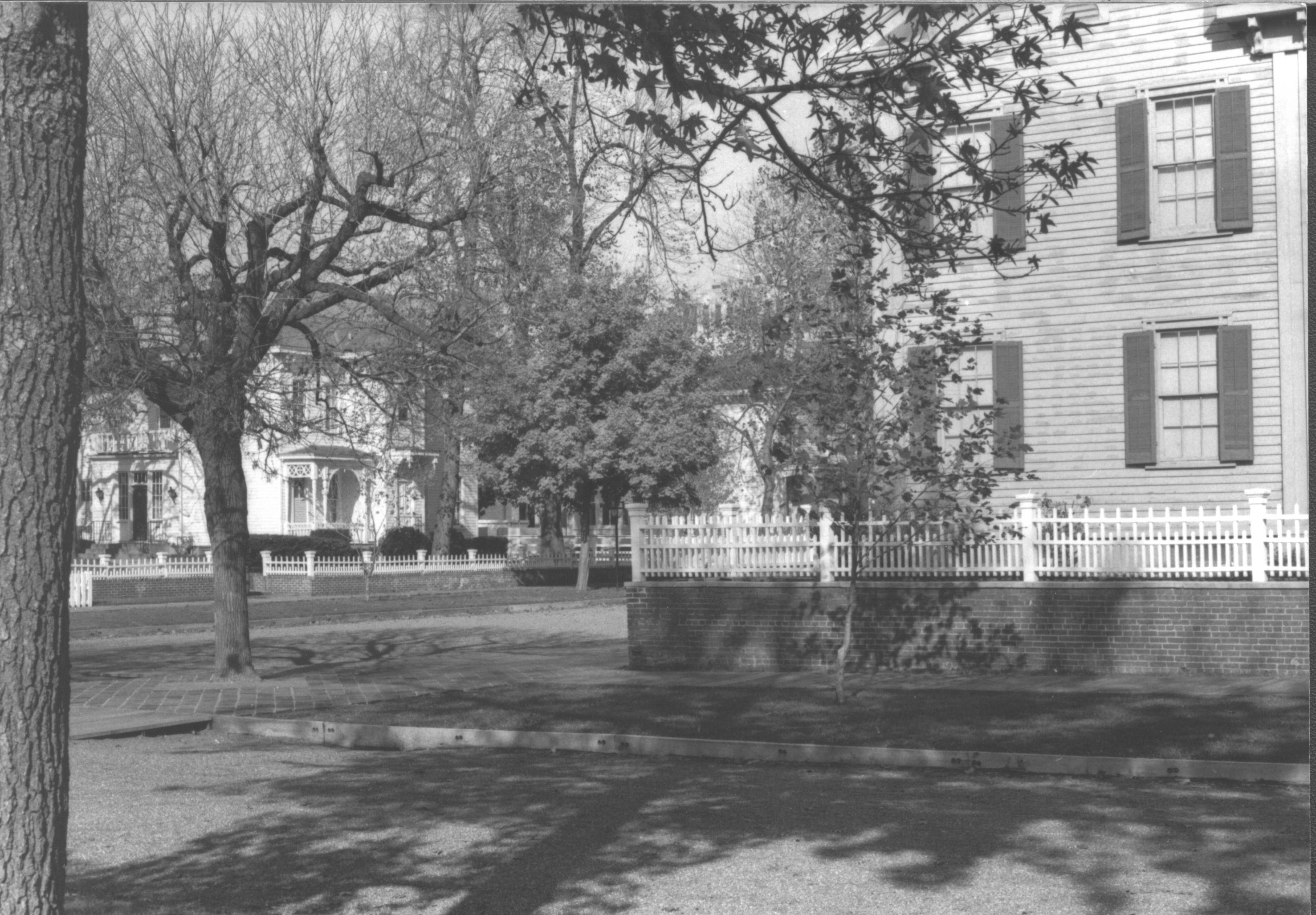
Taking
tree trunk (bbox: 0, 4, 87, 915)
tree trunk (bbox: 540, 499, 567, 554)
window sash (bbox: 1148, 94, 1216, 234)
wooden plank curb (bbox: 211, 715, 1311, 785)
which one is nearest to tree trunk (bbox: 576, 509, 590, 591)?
tree trunk (bbox: 540, 499, 567, 554)

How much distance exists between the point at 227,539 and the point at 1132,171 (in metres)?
12.1

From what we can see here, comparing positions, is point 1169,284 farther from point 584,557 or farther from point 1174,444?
point 584,557

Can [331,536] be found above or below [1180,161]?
below

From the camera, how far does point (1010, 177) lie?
800 cm

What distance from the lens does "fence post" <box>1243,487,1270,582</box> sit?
1516cm

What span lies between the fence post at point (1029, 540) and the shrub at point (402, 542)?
31.5 m

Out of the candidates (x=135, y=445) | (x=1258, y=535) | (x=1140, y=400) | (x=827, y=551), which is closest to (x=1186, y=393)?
(x=1140, y=400)

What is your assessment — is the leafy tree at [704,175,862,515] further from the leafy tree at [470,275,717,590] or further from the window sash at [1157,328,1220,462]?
the window sash at [1157,328,1220,462]

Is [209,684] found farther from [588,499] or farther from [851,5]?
[588,499]

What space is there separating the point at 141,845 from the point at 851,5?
5698mm

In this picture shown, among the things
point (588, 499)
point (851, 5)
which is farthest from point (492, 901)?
point (588, 499)

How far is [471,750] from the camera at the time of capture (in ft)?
39.0

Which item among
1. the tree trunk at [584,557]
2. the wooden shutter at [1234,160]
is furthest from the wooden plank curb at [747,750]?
the tree trunk at [584,557]

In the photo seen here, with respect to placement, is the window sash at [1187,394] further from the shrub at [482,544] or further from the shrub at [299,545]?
the shrub at [482,544]
